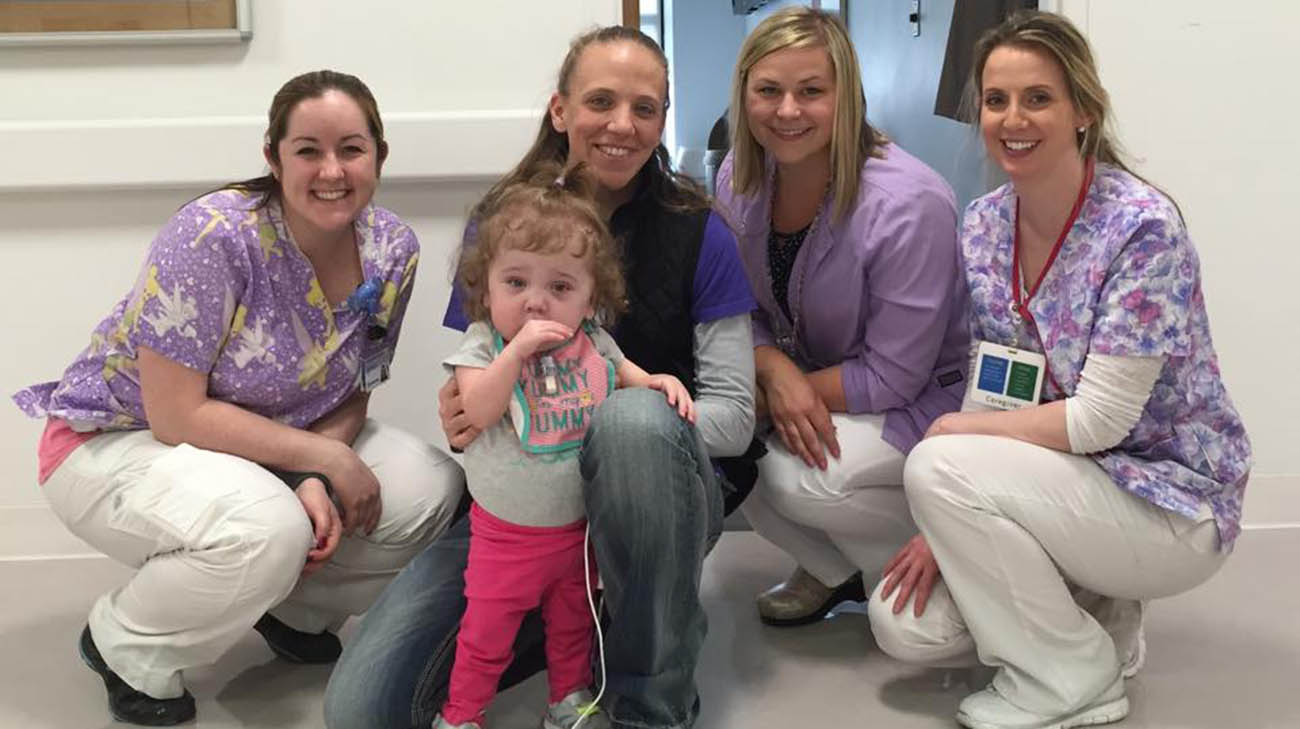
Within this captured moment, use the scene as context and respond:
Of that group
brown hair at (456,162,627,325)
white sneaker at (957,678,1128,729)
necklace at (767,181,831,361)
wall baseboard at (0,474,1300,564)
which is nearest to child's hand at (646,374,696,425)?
brown hair at (456,162,627,325)

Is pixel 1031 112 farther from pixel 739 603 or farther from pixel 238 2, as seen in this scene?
pixel 238 2

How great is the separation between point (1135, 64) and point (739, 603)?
1.35m

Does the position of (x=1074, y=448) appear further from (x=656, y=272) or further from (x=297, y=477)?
(x=297, y=477)

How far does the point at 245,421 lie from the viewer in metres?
1.68

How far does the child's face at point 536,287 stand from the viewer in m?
1.49

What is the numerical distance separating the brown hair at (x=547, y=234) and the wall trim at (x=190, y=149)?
74 cm

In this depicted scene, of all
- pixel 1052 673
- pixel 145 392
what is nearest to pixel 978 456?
pixel 1052 673

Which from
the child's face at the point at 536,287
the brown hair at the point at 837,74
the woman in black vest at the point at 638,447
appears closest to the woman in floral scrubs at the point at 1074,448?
the brown hair at the point at 837,74

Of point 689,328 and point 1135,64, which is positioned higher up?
point 1135,64

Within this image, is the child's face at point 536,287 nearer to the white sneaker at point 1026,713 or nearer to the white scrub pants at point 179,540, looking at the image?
the white scrub pants at point 179,540

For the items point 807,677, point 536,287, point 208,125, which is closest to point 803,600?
point 807,677

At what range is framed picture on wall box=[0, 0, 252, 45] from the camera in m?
2.28

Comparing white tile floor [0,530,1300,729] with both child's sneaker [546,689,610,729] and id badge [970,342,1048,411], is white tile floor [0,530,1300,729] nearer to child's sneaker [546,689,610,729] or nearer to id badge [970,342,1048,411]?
child's sneaker [546,689,610,729]

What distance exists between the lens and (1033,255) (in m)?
1.69
